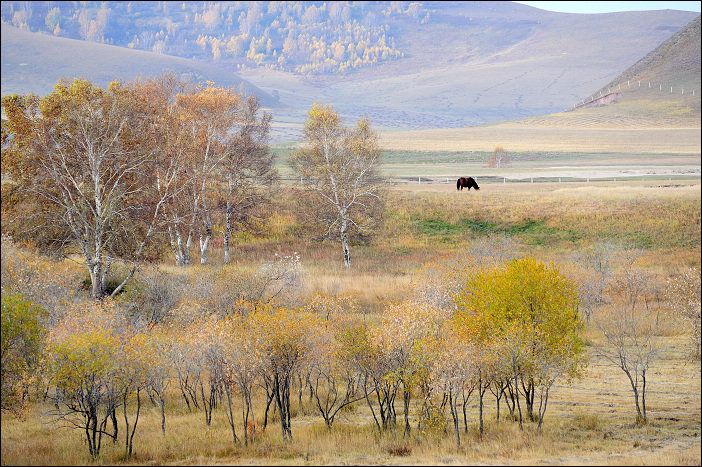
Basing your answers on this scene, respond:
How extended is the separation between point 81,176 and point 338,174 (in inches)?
1059

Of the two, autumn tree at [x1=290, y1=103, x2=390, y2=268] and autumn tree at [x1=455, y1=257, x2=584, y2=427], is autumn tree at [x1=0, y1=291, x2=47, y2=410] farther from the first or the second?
autumn tree at [x1=290, y1=103, x2=390, y2=268]

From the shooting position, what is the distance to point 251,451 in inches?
1164

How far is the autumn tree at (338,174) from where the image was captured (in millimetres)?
70938

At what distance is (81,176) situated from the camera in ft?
171

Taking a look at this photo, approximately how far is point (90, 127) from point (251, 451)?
103ft

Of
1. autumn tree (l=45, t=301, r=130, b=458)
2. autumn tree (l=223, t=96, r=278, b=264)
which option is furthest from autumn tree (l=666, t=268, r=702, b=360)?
autumn tree (l=223, t=96, r=278, b=264)

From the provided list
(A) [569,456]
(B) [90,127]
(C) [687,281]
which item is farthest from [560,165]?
(A) [569,456]

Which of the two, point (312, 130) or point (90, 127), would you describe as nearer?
point (90, 127)

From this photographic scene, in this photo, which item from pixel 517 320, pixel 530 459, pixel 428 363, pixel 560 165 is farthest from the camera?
pixel 560 165

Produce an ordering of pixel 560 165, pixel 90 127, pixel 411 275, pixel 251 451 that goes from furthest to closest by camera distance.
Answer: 1. pixel 560 165
2. pixel 411 275
3. pixel 90 127
4. pixel 251 451

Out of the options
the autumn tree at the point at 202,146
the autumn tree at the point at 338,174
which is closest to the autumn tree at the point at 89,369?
the autumn tree at the point at 202,146

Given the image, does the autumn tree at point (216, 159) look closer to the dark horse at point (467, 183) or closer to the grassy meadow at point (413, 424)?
the grassy meadow at point (413, 424)

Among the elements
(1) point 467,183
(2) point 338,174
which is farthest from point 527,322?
(1) point 467,183

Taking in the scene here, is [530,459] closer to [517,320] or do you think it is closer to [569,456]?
[569,456]
